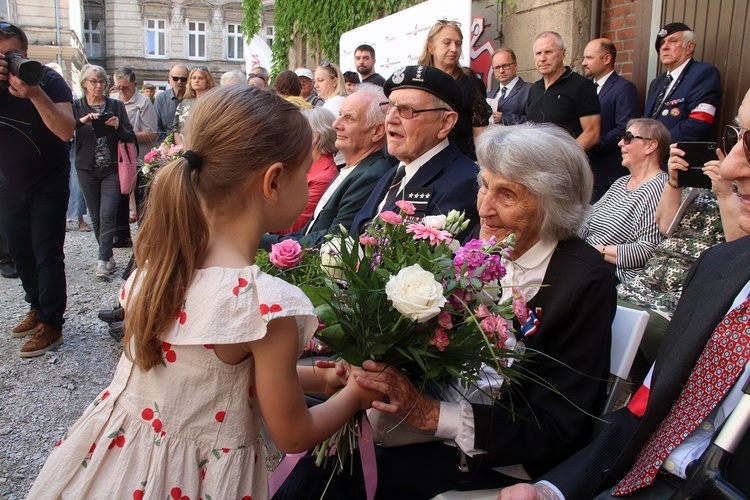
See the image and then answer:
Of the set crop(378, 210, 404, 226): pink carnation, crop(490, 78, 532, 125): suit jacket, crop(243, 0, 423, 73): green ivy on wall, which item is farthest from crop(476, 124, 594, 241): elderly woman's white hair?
crop(243, 0, 423, 73): green ivy on wall

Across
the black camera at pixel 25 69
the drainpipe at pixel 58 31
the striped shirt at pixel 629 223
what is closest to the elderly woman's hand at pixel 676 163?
the striped shirt at pixel 629 223

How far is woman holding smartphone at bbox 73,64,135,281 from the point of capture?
246 inches

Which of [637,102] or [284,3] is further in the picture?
[284,3]

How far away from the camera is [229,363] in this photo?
149 centimetres

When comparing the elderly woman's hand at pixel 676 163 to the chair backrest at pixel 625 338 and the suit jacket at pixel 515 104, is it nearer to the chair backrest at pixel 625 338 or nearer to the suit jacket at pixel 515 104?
the chair backrest at pixel 625 338

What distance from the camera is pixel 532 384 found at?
1840 mm

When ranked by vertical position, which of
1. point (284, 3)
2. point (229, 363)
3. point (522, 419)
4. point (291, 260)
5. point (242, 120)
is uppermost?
point (284, 3)

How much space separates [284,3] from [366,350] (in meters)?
11.9

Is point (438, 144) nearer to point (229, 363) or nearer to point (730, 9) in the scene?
point (229, 363)

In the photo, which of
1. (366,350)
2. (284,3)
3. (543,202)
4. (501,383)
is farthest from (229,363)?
(284,3)

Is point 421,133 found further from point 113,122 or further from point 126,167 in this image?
point 126,167

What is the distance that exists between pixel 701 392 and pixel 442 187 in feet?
5.41

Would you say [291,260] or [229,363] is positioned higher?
[291,260]

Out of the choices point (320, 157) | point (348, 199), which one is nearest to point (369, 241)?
point (348, 199)
